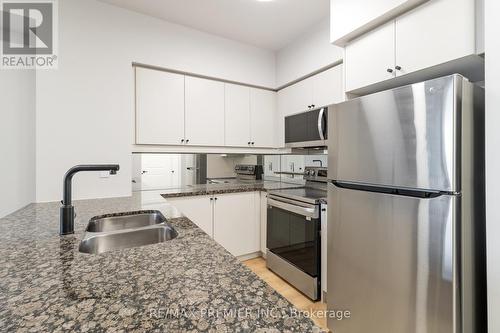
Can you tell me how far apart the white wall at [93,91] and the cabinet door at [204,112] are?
308 millimetres

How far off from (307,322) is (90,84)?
2421mm

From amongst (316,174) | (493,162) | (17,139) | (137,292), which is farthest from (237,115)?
(137,292)

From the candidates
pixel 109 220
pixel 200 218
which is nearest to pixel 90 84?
pixel 109 220

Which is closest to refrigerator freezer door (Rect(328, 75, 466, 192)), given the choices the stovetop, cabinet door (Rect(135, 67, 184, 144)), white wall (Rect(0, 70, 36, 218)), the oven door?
the stovetop

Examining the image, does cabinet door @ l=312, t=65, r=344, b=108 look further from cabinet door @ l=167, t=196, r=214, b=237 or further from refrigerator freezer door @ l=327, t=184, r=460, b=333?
cabinet door @ l=167, t=196, r=214, b=237

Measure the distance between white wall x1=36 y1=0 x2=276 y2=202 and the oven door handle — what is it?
140 centimetres

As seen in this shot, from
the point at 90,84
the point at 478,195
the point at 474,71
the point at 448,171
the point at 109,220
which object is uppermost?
the point at 90,84

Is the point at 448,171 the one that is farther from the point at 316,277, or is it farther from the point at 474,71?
the point at 316,277

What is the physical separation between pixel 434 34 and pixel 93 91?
8.26 ft

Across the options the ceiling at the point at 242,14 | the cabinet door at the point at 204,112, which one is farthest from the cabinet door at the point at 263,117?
the ceiling at the point at 242,14

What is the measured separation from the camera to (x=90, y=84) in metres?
2.04

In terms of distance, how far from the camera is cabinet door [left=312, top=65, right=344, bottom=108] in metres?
2.19

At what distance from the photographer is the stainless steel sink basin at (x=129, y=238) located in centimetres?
106

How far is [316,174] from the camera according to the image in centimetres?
251
